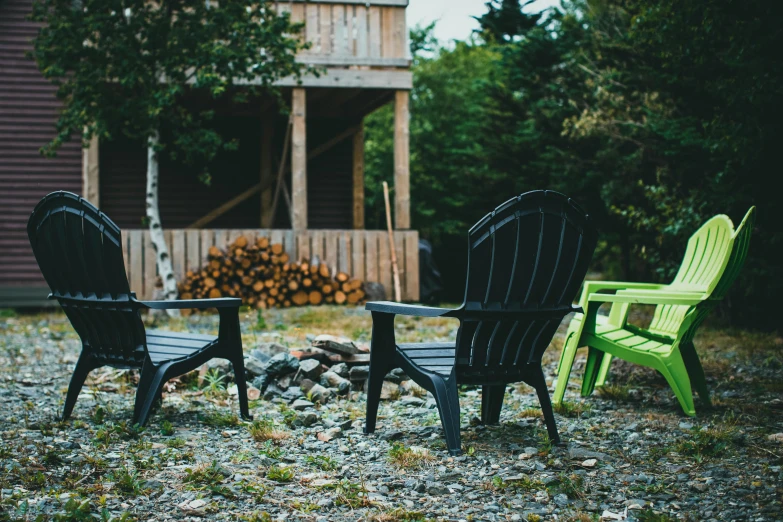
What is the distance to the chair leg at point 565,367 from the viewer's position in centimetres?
490

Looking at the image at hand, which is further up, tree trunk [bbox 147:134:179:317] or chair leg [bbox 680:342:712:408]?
tree trunk [bbox 147:134:179:317]

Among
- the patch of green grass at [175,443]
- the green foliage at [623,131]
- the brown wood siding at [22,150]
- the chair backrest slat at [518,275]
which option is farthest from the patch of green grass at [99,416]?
the brown wood siding at [22,150]

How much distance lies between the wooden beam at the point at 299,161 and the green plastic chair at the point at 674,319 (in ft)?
22.4

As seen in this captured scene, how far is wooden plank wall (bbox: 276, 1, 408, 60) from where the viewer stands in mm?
11945

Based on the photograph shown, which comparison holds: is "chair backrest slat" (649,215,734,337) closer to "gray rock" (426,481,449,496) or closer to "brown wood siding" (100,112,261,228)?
"gray rock" (426,481,449,496)

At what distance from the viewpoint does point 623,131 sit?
11805 mm

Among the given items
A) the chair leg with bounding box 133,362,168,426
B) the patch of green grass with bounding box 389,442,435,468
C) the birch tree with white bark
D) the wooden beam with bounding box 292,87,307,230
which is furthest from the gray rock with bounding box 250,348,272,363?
the wooden beam with bounding box 292,87,307,230

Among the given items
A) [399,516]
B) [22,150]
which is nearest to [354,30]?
[22,150]

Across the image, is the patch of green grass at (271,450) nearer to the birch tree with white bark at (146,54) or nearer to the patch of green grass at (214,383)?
the patch of green grass at (214,383)

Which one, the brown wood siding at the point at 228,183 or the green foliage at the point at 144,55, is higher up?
the green foliage at the point at 144,55

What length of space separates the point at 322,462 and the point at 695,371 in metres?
2.53

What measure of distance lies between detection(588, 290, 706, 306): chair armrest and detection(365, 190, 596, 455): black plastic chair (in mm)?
A: 920

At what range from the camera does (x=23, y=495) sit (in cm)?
299

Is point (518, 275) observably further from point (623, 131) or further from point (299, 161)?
point (623, 131)
